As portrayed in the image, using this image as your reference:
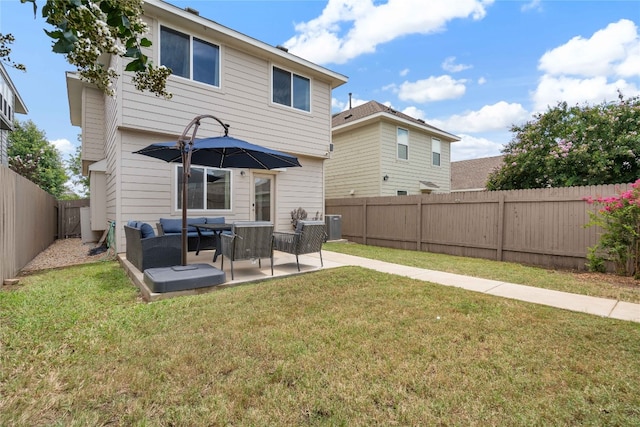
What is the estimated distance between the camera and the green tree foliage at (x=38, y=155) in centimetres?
2617

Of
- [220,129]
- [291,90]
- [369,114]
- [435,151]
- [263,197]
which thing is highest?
[369,114]

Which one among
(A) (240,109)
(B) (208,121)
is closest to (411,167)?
(A) (240,109)

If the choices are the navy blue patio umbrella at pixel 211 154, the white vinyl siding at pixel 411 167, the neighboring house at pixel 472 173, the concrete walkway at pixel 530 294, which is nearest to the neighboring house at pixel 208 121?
the navy blue patio umbrella at pixel 211 154

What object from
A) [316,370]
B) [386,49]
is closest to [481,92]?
[386,49]

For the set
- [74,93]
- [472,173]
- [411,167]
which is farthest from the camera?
[472,173]

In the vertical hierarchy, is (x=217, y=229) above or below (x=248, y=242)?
above

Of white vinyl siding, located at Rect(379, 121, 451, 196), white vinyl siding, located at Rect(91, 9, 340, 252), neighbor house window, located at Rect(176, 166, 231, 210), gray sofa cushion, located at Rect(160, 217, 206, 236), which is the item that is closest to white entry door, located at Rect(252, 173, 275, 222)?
white vinyl siding, located at Rect(91, 9, 340, 252)

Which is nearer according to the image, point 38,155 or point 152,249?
point 152,249

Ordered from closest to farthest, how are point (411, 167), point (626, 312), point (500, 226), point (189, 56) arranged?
point (626, 312), point (500, 226), point (189, 56), point (411, 167)

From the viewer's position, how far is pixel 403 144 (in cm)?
1486

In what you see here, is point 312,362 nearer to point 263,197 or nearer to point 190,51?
point 263,197

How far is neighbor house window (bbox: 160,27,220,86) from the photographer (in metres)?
7.64

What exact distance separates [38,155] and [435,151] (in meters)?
33.1

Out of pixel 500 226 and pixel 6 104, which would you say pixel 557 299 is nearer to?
pixel 500 226
